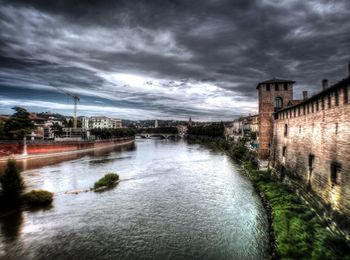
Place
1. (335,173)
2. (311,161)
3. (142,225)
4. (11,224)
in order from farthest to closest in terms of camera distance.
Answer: (311,161), (142,225), (11,224), (335,173)

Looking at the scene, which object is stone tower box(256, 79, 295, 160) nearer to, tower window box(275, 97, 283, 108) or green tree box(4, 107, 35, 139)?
tower window box(275, 97, 283, 108)

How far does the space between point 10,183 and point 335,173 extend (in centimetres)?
1948

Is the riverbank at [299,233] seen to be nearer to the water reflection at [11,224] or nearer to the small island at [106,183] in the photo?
the water reflection at [11,224]

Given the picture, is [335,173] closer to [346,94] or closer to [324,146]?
[324,146]

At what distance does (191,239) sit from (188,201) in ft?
21.6

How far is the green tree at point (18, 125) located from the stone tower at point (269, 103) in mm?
43179

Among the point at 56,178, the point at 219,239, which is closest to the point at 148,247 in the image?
the point at 219,239

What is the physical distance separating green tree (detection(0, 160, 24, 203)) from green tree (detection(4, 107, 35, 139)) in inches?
1410

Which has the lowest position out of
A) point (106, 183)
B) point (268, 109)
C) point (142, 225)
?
point (142, 225)

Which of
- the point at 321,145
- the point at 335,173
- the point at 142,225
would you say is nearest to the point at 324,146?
the point at 321,145

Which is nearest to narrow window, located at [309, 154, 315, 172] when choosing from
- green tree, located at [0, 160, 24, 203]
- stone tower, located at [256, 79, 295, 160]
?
stone tower, located at [256, 79, 295, 160]

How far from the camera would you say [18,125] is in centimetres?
4984

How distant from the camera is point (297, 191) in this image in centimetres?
1778

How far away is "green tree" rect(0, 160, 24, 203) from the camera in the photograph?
17.5m
